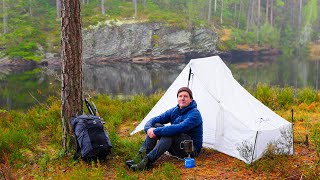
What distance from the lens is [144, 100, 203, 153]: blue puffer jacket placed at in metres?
5.19

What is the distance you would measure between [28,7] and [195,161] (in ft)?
170

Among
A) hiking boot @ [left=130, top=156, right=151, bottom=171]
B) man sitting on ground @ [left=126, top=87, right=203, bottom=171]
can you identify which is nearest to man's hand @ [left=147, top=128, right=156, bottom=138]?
man sitting on ground @ [left=126, top=87, right=203, bottom=171]

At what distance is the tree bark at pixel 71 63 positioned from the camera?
18.7 ft

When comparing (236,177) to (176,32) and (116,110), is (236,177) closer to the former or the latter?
(116,110)

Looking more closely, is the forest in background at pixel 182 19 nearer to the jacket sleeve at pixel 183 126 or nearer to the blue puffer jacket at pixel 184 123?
the blue puffer jacket at pixel 184 123

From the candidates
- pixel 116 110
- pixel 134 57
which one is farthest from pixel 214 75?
pixel 134 57

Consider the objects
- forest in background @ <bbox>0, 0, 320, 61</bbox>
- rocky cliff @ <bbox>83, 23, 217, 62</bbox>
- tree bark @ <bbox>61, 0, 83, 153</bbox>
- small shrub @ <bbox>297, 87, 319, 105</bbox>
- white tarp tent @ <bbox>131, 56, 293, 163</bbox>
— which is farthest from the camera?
rocky cliff @ <bbox>83, 23, 217, 62</bbox>

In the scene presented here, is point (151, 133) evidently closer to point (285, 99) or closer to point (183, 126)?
point (183, 126)

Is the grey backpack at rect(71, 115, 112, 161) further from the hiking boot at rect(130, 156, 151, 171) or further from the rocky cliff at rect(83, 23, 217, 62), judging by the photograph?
the rocky cliff at rect(83, 23, 217, 62)

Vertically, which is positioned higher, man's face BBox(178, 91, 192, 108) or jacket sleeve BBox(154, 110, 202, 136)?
man's face BBox(178, 91, 192, 108)

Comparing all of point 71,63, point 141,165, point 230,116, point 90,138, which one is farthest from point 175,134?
point 71,63

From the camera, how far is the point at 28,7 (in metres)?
51.8

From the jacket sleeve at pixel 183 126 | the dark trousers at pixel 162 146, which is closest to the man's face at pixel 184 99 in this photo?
the jacket sleeve at pixel 183 126

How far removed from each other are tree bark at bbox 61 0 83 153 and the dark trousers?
1.45 metres
